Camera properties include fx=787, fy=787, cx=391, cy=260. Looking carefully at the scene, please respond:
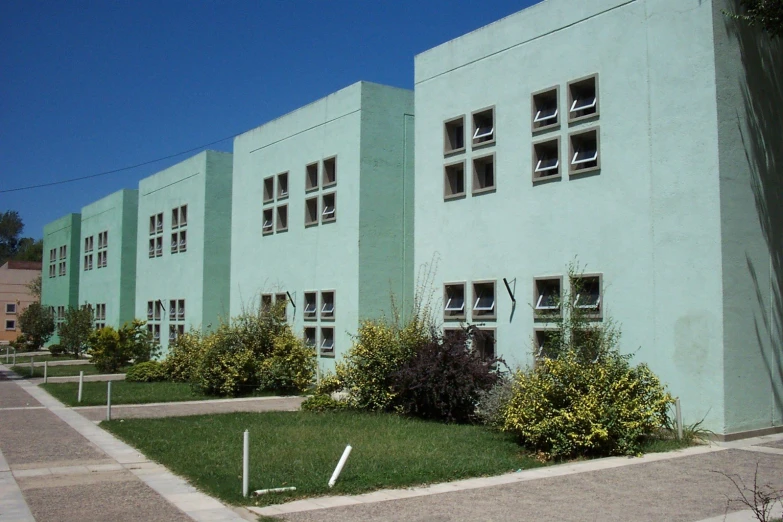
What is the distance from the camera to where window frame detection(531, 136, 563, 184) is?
53.0ft

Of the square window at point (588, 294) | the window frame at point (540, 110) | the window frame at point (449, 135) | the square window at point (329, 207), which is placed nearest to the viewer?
the square window at point (588, 294)

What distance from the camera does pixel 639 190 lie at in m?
14.6

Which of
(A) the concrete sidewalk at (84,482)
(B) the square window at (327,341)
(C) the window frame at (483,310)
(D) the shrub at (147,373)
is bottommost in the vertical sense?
(A) the concrete sidewalk at (84,482)

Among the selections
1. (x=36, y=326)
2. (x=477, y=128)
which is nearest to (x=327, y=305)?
(x=477, y=128)

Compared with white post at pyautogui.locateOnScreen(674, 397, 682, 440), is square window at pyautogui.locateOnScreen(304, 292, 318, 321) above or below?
above

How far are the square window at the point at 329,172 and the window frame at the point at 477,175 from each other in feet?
20.2

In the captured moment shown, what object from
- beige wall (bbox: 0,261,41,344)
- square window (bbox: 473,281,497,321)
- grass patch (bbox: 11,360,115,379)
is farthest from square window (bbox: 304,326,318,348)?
beige wall (bbox: 0,261,41,344)

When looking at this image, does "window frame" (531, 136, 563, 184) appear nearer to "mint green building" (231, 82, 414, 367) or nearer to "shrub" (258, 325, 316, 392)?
"mint green building" (231, 82, 414, 367)

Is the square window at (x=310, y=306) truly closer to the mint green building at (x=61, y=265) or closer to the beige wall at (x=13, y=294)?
the mint green building at (x=61, y=265)

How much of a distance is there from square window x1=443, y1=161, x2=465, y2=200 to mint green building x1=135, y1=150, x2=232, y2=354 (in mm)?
12370

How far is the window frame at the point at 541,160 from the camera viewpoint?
16141mm

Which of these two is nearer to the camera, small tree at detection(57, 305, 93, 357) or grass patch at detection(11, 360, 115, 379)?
grass patch at detection(11, 360, 115, 379)

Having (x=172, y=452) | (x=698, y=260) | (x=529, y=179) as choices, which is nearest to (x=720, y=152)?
(x=698, y=260)

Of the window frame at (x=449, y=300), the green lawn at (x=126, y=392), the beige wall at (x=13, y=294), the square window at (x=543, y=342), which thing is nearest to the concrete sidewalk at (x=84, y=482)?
the green lawn at (x=126, y=392)
